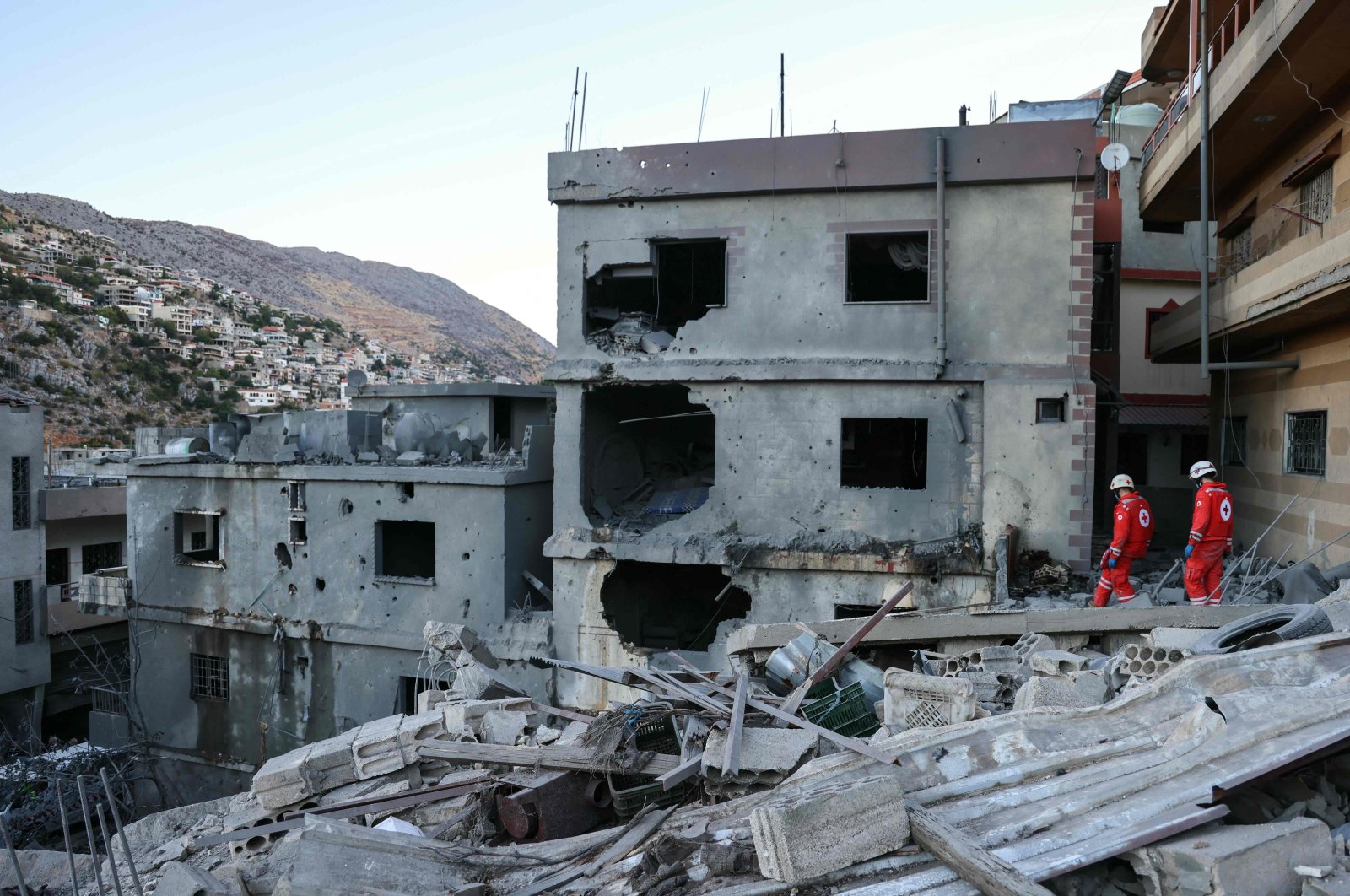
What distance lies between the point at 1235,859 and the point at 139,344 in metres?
58.5

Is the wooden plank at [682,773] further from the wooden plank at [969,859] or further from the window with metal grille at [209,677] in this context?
the window with metal grille at [209,677]

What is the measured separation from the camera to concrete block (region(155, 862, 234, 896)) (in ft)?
16.3

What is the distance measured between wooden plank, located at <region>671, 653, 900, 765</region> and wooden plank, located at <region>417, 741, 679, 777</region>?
673mm

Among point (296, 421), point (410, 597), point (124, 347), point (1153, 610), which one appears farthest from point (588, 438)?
point (124, 347)

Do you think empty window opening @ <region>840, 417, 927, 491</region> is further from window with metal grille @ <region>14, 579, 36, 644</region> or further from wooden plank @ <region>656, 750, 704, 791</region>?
window with metal grille @ <region>14, 579, 36, 644</region>

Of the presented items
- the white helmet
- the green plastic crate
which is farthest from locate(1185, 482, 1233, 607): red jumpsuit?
the green plastic crate

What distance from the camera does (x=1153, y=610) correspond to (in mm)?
8047

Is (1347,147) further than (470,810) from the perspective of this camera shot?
Yes

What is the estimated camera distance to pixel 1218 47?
12023 mm

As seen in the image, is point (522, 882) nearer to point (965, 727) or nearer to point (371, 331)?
point (965, 727)

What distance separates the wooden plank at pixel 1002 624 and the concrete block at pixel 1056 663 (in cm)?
156

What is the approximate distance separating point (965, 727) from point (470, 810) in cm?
327

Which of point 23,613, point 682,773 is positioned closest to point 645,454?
point 682,773

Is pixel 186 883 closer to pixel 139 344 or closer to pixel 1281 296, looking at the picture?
pixel 1281 296
